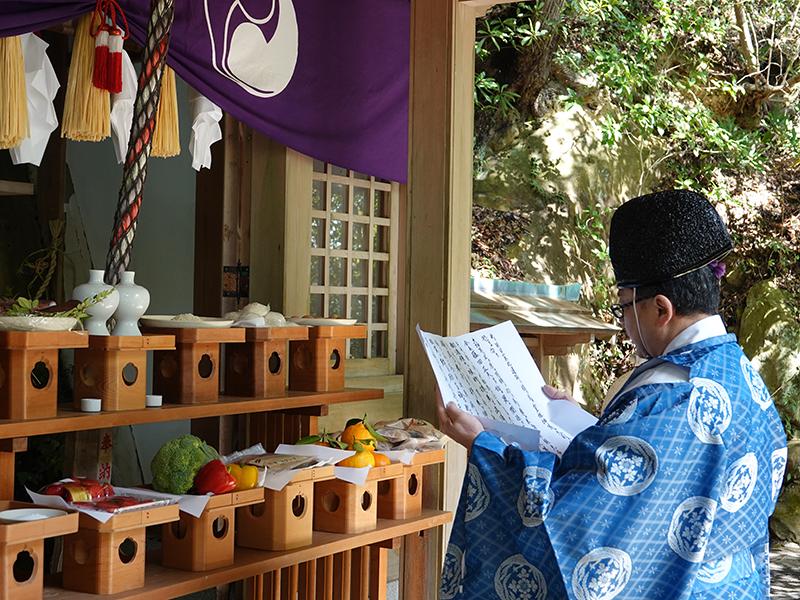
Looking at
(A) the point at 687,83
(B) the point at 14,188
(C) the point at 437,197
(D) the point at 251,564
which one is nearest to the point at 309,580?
(D) the point at 251,564

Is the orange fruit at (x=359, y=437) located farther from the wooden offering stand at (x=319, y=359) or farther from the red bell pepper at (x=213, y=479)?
the red bell pepper at (x=213, y=479)

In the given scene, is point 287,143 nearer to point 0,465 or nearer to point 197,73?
point 197,73

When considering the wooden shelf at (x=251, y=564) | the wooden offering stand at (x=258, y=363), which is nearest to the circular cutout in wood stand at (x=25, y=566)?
the wooden shelf at (x=251, y=564)

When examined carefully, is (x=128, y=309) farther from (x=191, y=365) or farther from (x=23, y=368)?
(x=23, y=368)

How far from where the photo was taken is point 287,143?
400 centimetres

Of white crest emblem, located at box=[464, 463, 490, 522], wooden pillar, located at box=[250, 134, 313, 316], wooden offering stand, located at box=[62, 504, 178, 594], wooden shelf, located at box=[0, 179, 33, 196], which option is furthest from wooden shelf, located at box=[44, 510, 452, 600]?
wooden shelf, located at box=[0, 179, 33, 196]

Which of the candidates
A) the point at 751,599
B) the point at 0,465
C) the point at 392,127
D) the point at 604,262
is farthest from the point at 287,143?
the point at 604,262

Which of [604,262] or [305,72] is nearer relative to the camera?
[305,72]

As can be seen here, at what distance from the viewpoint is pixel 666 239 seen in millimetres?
2141

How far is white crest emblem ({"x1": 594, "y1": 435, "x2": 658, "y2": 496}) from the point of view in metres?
2.04

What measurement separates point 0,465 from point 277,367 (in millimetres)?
1068

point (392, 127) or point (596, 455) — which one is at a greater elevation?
point (392, 127)

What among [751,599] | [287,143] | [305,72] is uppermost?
[305,72]

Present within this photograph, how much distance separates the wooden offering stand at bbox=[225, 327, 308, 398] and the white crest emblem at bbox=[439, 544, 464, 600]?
4.07 feet
